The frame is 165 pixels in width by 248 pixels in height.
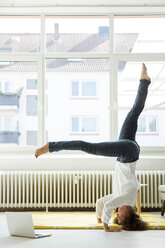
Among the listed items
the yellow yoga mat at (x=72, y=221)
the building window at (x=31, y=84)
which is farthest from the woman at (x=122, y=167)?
the building window at (x=31, y=84)

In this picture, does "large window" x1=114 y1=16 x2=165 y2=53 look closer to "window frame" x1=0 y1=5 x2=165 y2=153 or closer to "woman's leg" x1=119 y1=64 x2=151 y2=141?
"window frame" x1=0 y1=5 x2=165 y2=153

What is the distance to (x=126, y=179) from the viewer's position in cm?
383

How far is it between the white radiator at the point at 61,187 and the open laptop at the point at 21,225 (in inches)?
69.0

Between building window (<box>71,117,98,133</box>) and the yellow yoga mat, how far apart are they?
130 centimetres

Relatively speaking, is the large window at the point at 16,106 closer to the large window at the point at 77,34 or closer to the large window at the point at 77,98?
the large window at the point at 77,98

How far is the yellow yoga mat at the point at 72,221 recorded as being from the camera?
396 cm

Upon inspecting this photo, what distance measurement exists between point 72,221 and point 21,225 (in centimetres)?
106

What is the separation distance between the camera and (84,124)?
5.84m

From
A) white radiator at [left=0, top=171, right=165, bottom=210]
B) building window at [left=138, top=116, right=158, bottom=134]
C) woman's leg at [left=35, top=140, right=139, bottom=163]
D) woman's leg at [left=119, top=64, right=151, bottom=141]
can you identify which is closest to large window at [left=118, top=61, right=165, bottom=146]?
building window at [left=138, top=116, right=158, bottom=134]

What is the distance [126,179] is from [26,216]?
42.6 inches

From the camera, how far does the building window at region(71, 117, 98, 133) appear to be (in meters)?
5.84

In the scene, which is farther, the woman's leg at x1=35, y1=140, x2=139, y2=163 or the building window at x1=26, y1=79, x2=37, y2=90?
the building window at x1=26, y1=79, x2=37, y2=90

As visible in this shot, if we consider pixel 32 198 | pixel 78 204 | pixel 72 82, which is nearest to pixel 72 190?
pixel 78 204
